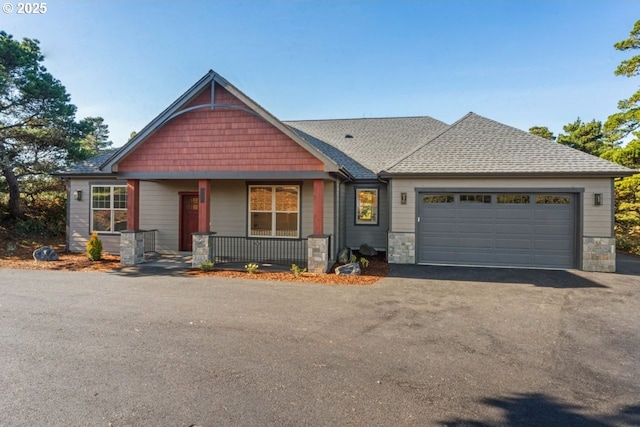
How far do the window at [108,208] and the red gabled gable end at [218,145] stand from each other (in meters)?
3.05

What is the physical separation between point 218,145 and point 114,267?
16.1 feet

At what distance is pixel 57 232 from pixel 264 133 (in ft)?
42.0

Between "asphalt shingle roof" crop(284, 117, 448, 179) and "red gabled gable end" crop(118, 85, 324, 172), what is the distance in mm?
3414

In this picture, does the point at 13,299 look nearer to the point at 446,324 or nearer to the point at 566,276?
the point at 446,324

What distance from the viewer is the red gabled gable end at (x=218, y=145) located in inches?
374

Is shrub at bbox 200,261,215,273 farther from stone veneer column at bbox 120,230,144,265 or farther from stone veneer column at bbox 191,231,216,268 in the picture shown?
stone veneer column at bbox 120,230,144,265

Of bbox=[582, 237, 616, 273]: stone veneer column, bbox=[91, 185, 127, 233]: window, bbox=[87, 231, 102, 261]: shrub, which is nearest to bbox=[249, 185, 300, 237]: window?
bbox=[87, 231, 102, 261]: shrub

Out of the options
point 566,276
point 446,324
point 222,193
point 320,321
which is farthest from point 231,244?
point 566,276

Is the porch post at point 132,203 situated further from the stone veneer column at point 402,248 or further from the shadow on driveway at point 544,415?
the shadow on driveway at point 544,415

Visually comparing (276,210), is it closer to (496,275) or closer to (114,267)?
(114,267)

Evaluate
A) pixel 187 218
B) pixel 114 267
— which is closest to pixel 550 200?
pixel 187 218

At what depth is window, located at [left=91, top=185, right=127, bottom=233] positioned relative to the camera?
41.4 feet

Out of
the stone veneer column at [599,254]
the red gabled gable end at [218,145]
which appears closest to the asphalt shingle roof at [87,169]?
the red gabled gable end at [218,145]

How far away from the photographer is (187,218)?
1248 cm
